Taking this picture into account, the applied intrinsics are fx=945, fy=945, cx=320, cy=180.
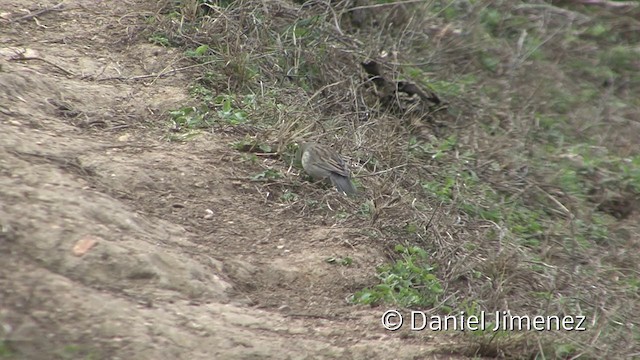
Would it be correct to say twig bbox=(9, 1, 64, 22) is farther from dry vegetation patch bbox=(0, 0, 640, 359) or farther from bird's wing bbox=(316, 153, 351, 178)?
bird's wing bbox=(316, 153, 351, 178)

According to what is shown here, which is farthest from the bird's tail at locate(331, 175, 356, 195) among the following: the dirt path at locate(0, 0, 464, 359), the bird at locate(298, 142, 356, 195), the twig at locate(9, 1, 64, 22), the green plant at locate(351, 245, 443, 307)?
the twig at locate(9, 1, 64, 22)

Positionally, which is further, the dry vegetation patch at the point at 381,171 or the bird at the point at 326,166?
the bird at the point at 326,166

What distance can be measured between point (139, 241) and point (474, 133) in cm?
416

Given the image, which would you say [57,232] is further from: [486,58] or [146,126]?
[486,58]

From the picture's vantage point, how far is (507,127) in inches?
335

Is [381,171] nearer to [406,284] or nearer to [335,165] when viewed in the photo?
[335,165]

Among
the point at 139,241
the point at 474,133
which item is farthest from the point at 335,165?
the point at 474,133

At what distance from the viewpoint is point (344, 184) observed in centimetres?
597

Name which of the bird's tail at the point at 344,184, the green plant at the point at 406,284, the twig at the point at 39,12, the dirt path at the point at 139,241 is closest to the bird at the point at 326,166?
the bird's tail at the point at 344,184

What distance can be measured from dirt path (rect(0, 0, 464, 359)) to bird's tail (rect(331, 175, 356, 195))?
343 millimetres

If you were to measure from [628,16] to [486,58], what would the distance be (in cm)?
249

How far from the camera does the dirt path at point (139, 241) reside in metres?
4.17

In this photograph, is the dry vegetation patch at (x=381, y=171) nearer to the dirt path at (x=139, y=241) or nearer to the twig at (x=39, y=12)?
the dirt path at (x=139, y=241)

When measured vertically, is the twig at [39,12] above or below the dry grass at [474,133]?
above
